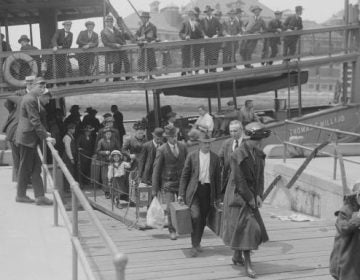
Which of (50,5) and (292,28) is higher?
(50,5)

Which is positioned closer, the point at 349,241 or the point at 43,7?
the point at 349,241

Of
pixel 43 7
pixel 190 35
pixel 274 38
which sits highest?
pixel 43 7

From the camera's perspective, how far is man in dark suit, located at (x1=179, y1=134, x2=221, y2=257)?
7652mm

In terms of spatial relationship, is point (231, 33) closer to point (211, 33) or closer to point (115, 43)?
point (211, 33)

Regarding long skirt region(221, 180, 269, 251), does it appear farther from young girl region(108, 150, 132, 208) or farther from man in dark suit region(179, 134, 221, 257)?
young girl region(108, 150, 132, 208)

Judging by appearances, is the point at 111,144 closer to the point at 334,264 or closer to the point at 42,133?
the point at 42,133

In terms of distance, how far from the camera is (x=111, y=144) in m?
12.5

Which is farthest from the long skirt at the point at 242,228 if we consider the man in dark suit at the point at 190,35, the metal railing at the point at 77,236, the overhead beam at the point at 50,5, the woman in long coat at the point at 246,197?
the overhead beam at the point at 50,5

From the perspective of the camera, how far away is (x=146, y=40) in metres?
15.0

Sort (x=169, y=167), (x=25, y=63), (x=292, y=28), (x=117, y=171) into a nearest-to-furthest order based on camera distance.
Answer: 1. (x=169, y=167)
2. (x=117, y=171)
3. (x=25, y=63)
4. (x=292, y=28)

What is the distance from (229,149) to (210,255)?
1.34 meters

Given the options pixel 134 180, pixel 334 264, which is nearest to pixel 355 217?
pixel 334 264

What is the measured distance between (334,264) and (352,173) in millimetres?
7121

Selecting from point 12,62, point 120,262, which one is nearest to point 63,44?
point 12,62
